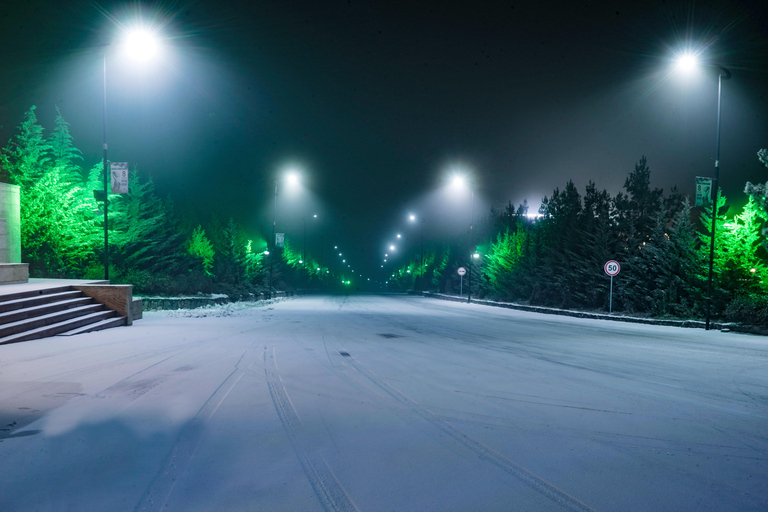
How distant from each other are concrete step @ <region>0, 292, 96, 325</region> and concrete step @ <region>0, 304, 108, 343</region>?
0.50 ft

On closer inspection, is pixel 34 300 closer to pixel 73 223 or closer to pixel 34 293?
pixel 34 293

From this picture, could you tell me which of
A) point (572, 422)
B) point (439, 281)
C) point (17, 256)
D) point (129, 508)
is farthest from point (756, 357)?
point (439, 281)

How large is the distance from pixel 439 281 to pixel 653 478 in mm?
65806

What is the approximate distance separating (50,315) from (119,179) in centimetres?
742

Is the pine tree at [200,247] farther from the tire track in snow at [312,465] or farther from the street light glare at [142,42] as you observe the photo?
the tire track in snow at [312,465]

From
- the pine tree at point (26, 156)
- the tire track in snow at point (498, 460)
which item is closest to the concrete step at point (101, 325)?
the tire track in snow at point (498, 460)

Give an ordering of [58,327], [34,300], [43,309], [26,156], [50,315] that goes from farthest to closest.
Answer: [26,156] → [34,300] → [43,309] → [50,315] → [58,327]

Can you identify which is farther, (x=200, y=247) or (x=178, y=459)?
(x=200, y=247)

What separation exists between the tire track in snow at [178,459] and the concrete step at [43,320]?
7867mm

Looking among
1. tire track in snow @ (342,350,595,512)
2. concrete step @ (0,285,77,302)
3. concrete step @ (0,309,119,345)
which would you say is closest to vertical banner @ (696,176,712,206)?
tire track in snow @ (342,350,595,512)

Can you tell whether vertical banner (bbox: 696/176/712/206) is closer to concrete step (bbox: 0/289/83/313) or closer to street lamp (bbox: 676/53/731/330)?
street lamp (bbox: 676/53/731/330)

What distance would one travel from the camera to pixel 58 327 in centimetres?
1266

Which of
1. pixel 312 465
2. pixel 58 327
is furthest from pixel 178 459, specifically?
pixel 58 327

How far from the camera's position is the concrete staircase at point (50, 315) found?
11.6 metres
